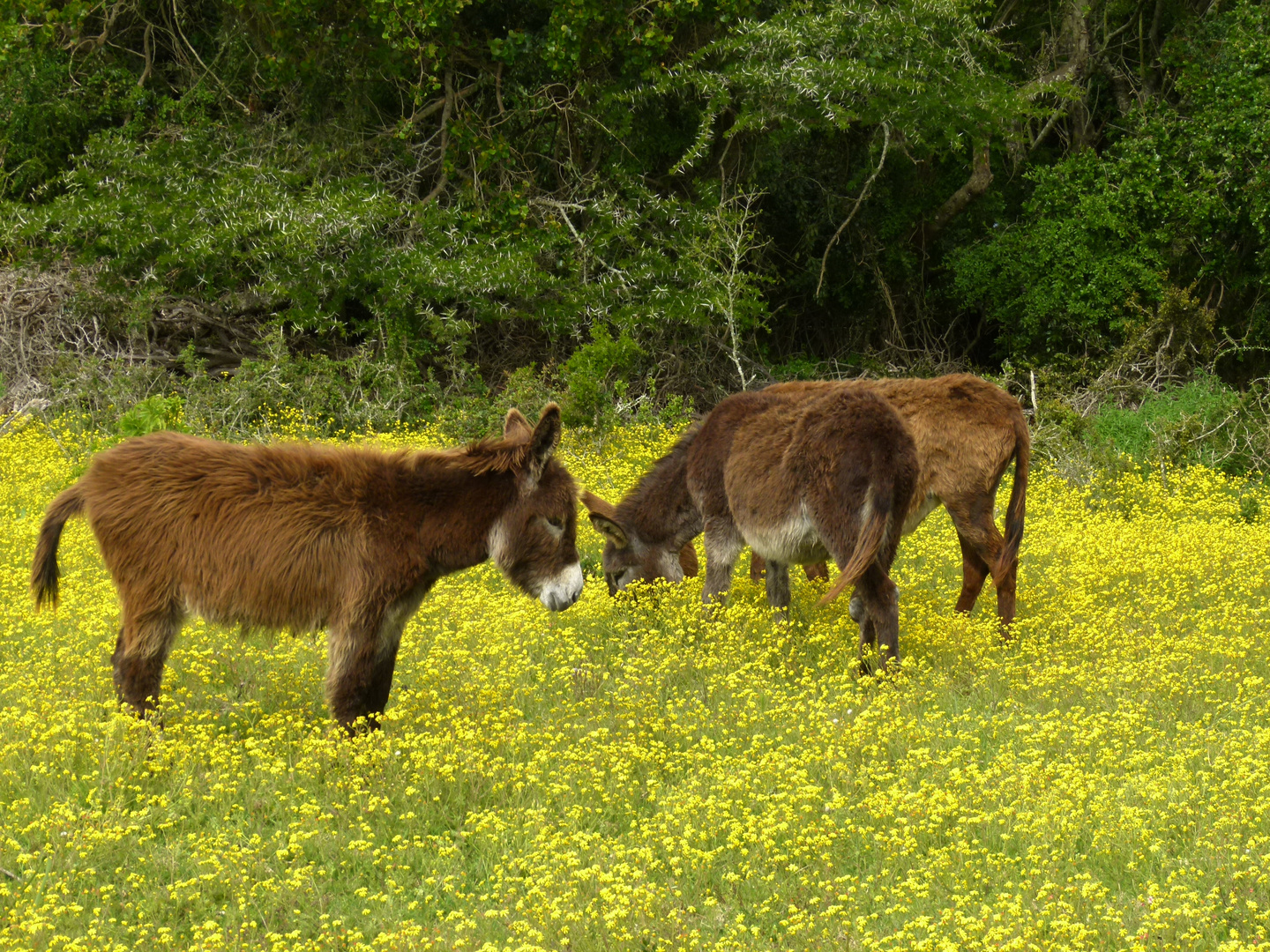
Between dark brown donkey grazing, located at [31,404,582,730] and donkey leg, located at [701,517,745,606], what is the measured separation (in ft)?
6.56

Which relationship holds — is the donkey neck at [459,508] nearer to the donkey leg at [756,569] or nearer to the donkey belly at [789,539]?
the donkey belly at [789,539]

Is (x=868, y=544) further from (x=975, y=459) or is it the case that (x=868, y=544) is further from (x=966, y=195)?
(x=966, y=195)

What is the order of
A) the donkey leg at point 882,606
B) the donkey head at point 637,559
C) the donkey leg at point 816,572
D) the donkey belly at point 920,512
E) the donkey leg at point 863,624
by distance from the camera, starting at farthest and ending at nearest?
the donkey leg at point 816,572
the donkey head at point 637,559
the donkey belly at point 920,512
the donkey leg at point 863,624
the donkey leg at point 882,606

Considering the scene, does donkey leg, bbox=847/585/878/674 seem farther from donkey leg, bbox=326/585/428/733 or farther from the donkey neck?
donkey leg, bbox=326/585/428/733

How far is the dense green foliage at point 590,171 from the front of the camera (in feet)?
38.7

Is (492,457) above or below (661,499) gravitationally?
above

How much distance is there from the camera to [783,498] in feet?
20.7

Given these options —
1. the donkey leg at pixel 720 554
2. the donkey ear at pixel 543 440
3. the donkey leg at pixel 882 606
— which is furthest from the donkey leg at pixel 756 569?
the donkey ear at pixel 543 440

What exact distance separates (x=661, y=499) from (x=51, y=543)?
3.58m

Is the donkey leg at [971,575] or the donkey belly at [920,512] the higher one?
the donkey belly at [920,512]

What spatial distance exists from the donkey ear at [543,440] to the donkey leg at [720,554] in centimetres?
212

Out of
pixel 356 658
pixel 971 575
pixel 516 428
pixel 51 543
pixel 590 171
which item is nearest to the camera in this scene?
pixel 356 658

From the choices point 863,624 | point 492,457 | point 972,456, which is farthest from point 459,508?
point 972,456

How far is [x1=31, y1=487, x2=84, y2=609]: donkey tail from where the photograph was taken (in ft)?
16.0
